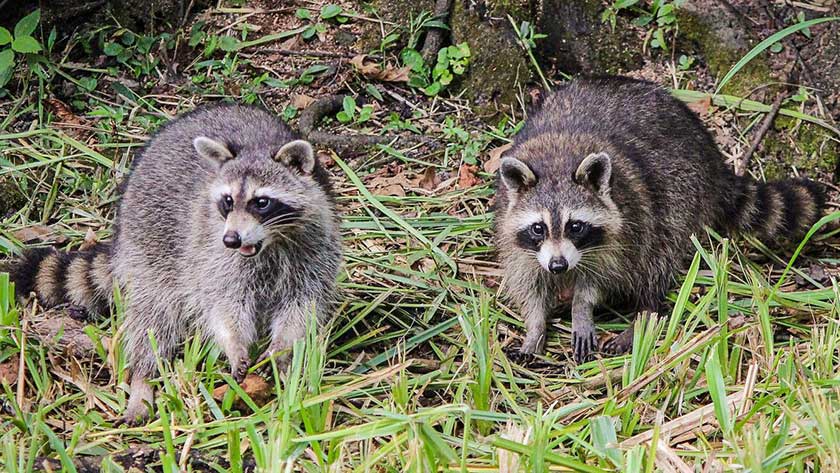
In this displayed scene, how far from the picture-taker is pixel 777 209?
5344mm

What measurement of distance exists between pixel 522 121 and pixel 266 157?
211cm

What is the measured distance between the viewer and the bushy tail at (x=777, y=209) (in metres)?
5.30

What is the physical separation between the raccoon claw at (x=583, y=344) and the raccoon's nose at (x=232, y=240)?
61.9 inches

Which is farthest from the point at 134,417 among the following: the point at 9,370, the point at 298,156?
the point at 298,156

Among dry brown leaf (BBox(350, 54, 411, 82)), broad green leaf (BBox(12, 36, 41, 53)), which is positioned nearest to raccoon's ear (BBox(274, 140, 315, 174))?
dry brown leaf (BBox(350, 54, 411, 82))

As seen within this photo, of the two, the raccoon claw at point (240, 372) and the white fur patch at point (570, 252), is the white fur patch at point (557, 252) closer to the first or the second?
the white fur patch at point (570, 252)

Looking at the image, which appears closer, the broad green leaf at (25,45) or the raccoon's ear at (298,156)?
the raccoon's ear at (298,156)

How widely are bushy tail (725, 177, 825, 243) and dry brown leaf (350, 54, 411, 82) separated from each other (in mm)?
1967

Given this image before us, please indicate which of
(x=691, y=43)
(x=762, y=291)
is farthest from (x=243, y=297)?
(x=691, y=43)

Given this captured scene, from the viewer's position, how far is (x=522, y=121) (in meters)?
6.12

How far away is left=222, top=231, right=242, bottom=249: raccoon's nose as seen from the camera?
4031 mm

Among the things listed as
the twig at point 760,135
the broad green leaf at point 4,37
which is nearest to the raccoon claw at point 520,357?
the twig at point 760,135

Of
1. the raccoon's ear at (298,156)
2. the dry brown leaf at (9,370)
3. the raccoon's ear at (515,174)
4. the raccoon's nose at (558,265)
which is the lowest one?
the dry brown leaf at (9,370)

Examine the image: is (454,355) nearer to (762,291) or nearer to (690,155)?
(762,291)
